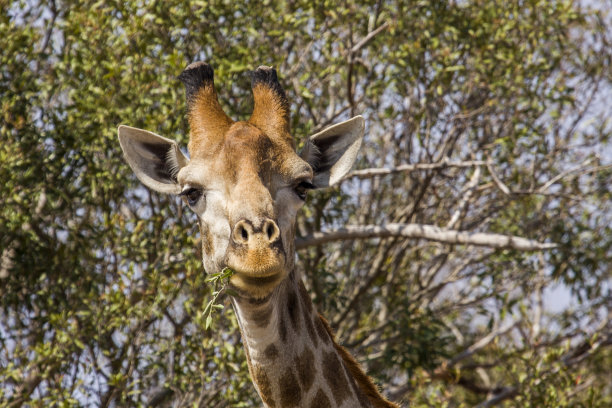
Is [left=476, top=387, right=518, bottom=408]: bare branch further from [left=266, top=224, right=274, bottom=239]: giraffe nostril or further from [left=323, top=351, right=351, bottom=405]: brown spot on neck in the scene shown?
[left=266, top=224, right=274, bottom=239]: giraffe nostril

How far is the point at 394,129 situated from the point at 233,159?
A: 6.18 m

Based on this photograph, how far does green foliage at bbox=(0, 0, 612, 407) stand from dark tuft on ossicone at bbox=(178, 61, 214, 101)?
6.63 ft

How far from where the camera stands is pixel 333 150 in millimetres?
5215

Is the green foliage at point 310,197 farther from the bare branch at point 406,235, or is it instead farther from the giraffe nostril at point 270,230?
the giraffe nostril at point 270,230

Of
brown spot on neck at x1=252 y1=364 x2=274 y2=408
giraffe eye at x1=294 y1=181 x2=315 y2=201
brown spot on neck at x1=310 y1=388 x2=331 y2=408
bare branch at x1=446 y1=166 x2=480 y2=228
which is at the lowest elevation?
brown spot on neck at x1=310 y1=388 x2=331 y2=408

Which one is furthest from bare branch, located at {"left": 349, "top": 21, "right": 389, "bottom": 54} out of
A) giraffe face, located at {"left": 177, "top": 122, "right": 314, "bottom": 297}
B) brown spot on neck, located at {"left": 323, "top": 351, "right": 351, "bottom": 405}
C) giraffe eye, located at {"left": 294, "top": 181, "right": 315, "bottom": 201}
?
brown spot on neck, located at {"left": 323, "top": 351, "right": 351, "bottom": 405}

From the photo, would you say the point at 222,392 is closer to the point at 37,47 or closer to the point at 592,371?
the point at 37,47

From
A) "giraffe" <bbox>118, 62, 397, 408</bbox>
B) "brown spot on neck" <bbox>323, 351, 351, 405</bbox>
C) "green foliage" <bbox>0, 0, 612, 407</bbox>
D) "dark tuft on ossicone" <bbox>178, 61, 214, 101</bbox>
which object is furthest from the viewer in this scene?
"green foliage" <bbox>0, 0, 612, 407</bbox>

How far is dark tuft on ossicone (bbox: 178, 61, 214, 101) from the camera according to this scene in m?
4.98

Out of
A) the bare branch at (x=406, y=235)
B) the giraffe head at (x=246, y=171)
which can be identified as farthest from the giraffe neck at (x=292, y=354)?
the bare branch at (x=406, y=235)

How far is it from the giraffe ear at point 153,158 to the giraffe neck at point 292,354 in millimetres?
1077

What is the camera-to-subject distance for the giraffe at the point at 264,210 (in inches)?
158

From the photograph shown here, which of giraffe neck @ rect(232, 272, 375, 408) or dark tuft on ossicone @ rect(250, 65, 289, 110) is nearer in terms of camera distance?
giraffe neck @ rect(232, 272, 375, 408)

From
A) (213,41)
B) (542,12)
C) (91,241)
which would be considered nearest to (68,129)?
(91,241)
